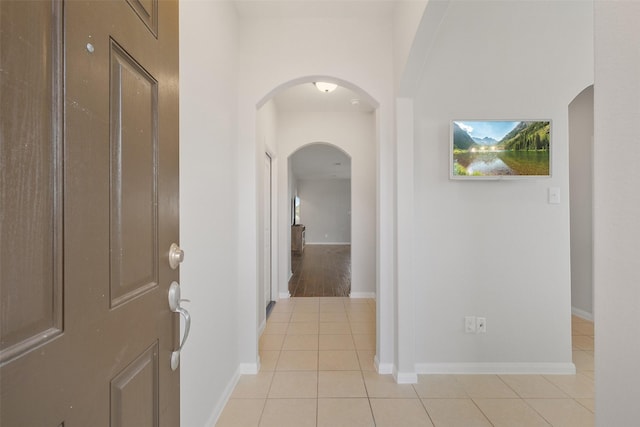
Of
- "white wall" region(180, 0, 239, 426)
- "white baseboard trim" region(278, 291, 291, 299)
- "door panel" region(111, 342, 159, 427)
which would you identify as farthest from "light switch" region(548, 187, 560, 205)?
"white baseboard trim" region(278, 291, 291, 299)

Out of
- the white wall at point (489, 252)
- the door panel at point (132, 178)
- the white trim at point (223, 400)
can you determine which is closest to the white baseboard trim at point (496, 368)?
the white wall at point (489, 252)

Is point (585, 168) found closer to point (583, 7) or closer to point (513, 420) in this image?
point (583, 7)

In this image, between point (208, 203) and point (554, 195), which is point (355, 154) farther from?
point (208, 203)

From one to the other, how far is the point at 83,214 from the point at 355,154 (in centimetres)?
427

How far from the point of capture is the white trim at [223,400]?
1.75 meters

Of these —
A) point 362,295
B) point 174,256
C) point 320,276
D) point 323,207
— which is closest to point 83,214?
point 174,256

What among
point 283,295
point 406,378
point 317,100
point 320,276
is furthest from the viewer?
point 320,276

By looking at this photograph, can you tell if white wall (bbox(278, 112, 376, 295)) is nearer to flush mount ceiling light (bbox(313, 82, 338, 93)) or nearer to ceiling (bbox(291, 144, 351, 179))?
flush mount ceiling light (bbox(313, 82, 338, 93))

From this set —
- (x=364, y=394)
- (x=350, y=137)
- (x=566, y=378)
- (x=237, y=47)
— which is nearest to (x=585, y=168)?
(x=566, y=378)

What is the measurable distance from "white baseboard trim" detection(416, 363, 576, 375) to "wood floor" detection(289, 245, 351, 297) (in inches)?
94.2

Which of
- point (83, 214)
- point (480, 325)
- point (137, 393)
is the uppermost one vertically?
point (83, 214)

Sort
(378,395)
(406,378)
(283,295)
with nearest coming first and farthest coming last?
(378,395), (406,378), (283,295)

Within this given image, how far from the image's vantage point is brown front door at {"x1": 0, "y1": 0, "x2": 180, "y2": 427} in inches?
16.3

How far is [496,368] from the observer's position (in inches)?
93.0
